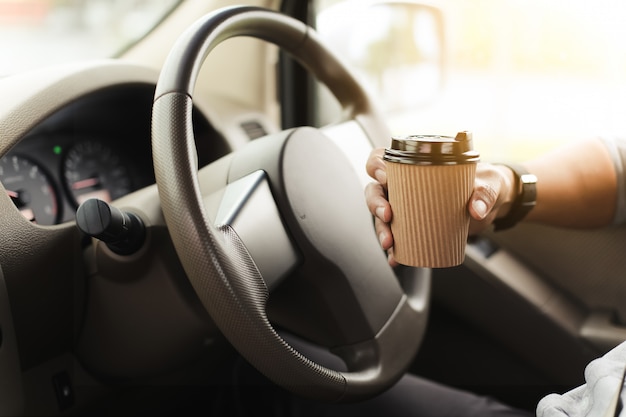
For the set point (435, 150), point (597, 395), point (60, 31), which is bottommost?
point (597, 395)

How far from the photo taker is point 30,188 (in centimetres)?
109

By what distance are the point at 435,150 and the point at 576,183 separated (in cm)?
60

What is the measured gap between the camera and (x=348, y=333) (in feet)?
3.39

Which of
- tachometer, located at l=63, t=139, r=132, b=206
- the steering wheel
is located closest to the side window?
the steering wheel

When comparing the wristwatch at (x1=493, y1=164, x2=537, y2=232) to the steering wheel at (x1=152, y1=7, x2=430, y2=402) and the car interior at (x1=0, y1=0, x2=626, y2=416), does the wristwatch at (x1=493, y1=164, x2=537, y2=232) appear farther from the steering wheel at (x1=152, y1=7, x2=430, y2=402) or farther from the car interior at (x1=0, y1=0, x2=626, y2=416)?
the steering wheel at (x1=152, y1=7, x2=430, y2=402)

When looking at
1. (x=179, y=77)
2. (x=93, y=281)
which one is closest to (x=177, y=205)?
(x=179, y=77)

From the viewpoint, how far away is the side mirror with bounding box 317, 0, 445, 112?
4.03 feet

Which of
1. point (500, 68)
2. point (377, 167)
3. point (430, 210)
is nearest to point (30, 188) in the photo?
point (377, 167)

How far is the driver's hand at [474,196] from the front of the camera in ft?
2.56

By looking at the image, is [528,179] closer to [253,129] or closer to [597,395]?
[597,395]

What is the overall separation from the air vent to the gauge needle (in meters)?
0.37

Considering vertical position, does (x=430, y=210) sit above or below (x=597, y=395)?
above

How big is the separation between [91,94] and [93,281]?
0.99ft

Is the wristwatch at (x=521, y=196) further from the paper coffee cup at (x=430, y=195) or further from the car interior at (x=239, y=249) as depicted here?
the paper coffee cup at (x=430, y=195)
